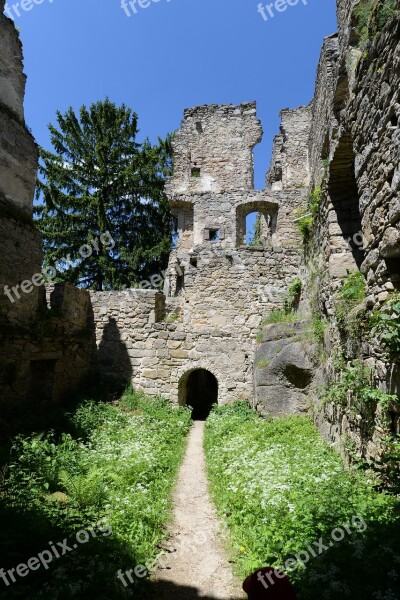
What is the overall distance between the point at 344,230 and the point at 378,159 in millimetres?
2405

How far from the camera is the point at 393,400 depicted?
142 inches

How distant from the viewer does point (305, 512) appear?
154 inches

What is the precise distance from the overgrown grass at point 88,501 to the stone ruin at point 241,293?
2.16 m

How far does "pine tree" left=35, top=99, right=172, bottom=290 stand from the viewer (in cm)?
2145

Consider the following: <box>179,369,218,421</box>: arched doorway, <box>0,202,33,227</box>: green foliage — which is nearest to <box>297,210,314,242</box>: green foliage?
<box>0,202,33,227</box>: green foliage

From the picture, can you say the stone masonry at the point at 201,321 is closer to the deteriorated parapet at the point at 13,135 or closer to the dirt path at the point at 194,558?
the deteriorated parapet at the point at 13,135

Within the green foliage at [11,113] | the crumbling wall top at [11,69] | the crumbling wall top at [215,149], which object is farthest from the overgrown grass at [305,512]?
the crumbling wall top at [215,149]

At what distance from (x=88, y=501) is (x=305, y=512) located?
9.28 ft

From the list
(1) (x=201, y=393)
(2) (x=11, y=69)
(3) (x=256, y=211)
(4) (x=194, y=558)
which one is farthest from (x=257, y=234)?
(4) (x=194, y=558)

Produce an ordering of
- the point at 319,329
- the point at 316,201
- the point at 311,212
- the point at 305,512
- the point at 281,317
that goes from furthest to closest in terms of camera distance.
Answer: the point at 281,317 → the point at 311,212 → the point at 316,201 → the point at 319,329 → the point at 305,512

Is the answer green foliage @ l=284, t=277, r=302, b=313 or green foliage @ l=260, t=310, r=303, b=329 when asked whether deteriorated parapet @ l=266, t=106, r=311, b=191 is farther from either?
green foliage @ l=260, t=310, r=303, b=329

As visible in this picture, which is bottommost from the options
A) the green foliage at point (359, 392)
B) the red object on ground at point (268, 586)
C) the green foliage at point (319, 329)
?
the red object on ground at point (268, 586)

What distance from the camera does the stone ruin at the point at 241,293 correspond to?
4.25 m

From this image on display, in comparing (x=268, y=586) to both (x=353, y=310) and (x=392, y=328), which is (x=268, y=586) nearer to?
(x=392, y=328)
